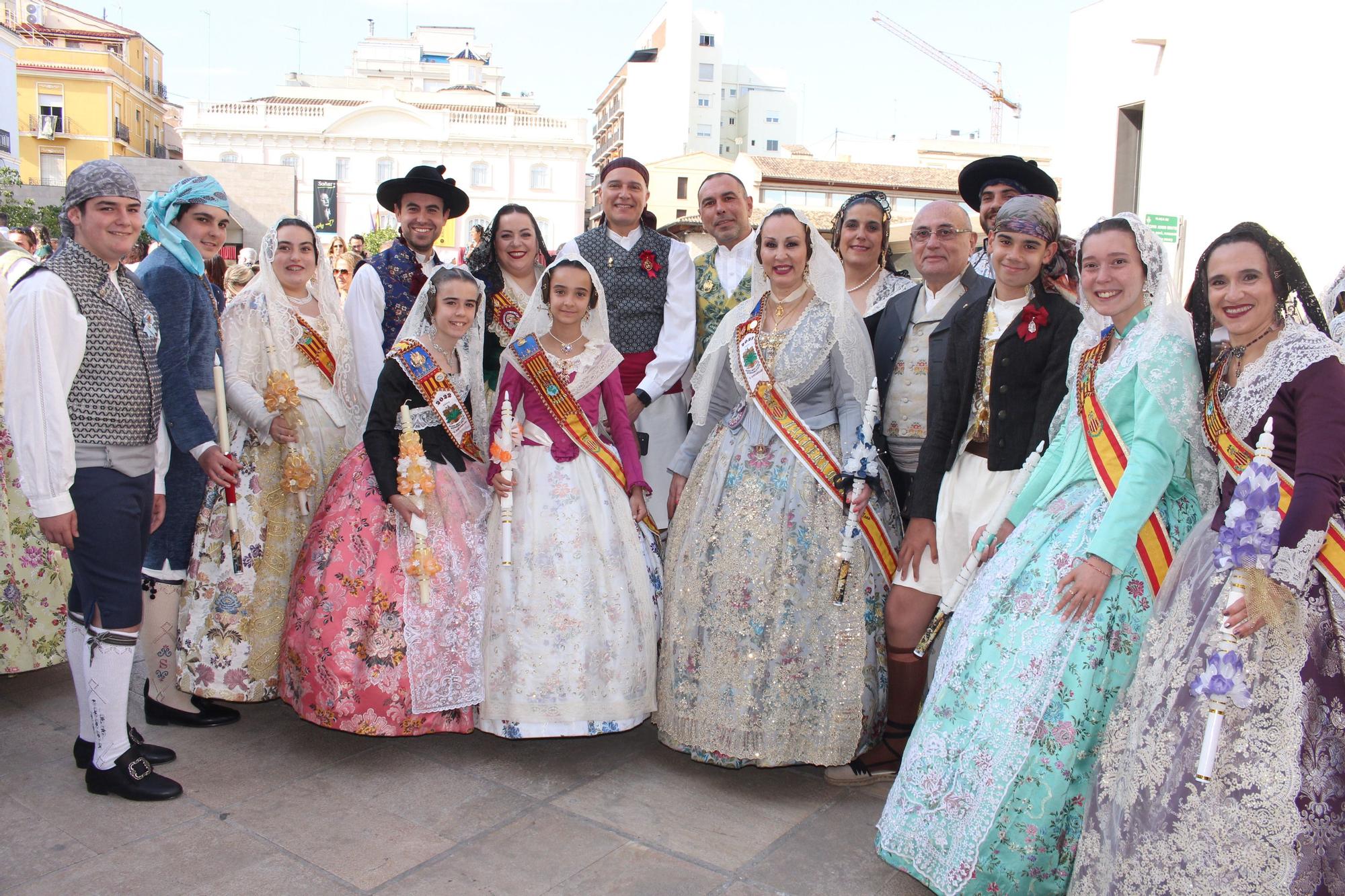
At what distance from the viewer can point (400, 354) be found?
3.69m

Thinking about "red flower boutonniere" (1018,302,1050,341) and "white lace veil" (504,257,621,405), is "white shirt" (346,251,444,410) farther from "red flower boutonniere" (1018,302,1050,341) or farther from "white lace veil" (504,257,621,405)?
"red flower boutonniere" (1018,302,1050,341)

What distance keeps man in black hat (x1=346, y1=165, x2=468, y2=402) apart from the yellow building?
46.8 metres

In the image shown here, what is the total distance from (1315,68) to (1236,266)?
33.9 ft

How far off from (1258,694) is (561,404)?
96.1 inches

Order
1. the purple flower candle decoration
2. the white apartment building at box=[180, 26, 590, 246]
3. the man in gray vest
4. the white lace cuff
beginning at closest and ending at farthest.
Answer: the purple flower candle decoration
the white lace cuff
the man in gray vest
the white apartment building at box=[180, 26, 590, 246]

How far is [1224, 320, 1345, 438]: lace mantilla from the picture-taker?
237 centimetres

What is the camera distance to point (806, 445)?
3492mm

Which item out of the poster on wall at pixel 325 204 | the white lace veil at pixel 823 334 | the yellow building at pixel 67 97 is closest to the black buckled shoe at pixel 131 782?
the white lace veil at pixel 823 334

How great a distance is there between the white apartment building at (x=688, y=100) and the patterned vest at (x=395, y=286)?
5706 centimetres

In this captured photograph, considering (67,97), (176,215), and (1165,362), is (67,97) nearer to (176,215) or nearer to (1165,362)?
(176,215)

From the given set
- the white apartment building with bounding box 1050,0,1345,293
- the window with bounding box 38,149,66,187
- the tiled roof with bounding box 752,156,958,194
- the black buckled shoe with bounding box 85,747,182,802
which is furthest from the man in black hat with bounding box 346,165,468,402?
the window with bounding box 38,149,66,187

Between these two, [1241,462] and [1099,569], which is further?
[1099,569]

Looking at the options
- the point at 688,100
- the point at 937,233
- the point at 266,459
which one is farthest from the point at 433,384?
the point at 688,100

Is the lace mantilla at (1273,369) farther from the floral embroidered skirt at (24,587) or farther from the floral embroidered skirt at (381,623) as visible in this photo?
the floral embroidered skirt at (24,587)
